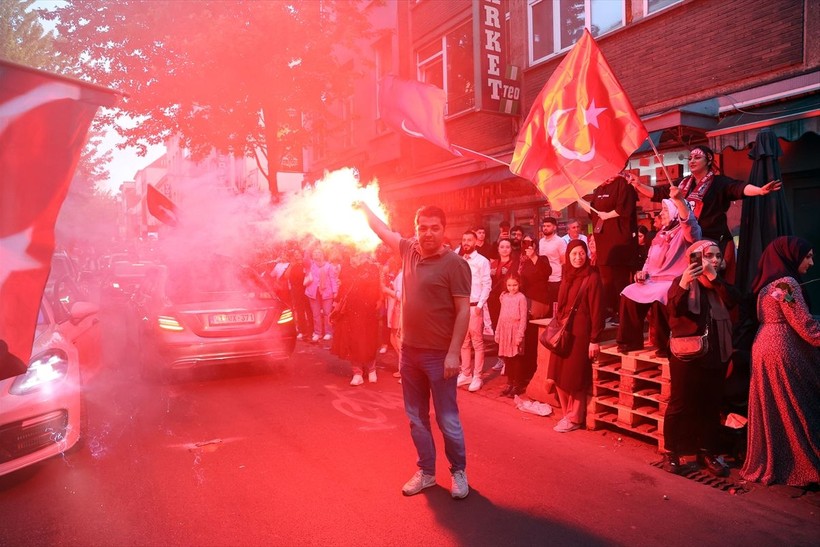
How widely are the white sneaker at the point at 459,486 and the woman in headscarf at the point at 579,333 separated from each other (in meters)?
1.97

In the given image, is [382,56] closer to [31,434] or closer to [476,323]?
[476,323]

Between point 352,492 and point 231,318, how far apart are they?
13.9ft

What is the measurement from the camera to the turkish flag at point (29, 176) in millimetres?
2379

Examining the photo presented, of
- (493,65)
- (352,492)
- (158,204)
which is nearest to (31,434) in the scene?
(352,492)

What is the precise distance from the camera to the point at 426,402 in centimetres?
439

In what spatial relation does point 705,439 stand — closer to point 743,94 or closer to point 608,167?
point 608,167

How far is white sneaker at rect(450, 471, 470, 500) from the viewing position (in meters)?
4.10

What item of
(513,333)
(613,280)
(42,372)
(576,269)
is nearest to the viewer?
(42,372)

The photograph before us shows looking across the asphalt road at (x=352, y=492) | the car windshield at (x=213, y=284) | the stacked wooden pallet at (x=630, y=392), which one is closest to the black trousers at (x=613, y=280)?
the stacked wooden pallet at (x=630, y=392)

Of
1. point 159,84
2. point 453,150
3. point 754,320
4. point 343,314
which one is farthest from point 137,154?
point 754,320

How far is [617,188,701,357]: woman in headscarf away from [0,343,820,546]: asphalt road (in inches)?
42.3

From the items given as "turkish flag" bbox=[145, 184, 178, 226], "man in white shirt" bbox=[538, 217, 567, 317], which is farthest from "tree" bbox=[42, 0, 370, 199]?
"man in white shirt" bbox=[538, 217, 567, 317]

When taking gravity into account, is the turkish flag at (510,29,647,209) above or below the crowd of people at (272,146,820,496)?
above

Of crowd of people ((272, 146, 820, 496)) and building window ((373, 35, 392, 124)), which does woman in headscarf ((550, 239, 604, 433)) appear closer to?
crowd of people ((272, 146, 820, 496))
